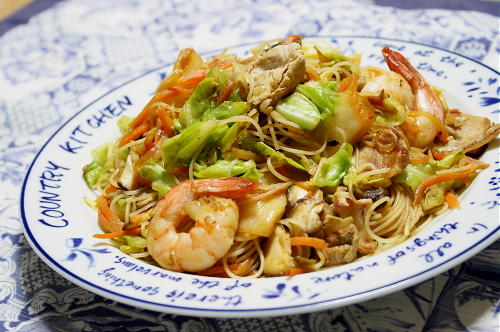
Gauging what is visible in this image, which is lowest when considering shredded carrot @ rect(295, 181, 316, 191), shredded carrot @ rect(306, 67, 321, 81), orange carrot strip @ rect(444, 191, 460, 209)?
orange carrot strip @ rect(444, 191, 460, 209)

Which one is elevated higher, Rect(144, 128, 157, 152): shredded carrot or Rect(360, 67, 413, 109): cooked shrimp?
Rect(360, 67, 413, 109): cooked shrimp

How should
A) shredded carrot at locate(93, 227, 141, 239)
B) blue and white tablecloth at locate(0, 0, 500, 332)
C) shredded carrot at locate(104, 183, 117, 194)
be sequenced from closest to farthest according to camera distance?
blue and white tablecloth at locate(0, 0, 500, 332) < shredded carrot at locate(93, 227, 141, 239) < shredded carrot at locate(104, 183, 117, 194)

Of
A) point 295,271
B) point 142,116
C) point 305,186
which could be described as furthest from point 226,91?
point 295,271

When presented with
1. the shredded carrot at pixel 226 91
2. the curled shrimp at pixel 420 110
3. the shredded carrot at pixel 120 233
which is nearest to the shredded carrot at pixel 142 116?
the shredded carrot at pixel 226 91

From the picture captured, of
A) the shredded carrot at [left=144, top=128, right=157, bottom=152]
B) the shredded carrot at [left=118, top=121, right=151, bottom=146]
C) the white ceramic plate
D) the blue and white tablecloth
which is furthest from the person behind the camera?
the shredded carrot at [left=118, top=121, right=151, bottom=146]

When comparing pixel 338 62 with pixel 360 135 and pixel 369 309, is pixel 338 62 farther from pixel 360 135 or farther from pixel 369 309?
pixel 369 309

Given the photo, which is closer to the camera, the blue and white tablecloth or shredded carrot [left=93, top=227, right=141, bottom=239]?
the blue and white tablecloth

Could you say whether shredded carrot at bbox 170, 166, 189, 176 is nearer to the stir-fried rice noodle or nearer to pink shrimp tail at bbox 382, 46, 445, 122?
the stir-fried rice noodle

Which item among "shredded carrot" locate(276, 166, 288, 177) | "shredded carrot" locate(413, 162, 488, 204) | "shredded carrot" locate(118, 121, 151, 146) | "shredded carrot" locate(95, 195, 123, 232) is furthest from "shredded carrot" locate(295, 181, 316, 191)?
"shredded carrot" locate(118, 121, 151, 146)
